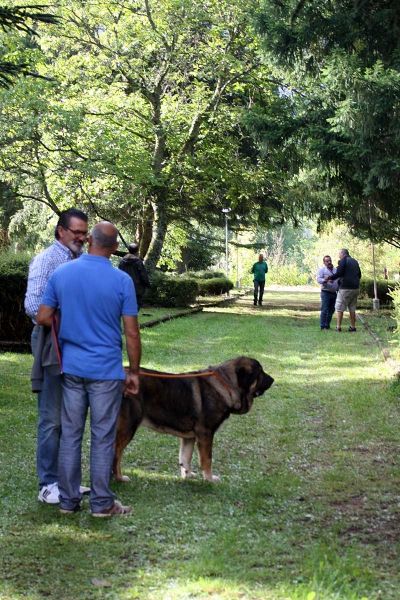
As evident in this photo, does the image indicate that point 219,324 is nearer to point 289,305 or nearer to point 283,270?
point 289,305

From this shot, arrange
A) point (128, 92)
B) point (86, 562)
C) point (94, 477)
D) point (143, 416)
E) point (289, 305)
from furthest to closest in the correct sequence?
point (289, 305) < point (128, 92) < point (143, 416) < point (94, 477) < point (86, 562)

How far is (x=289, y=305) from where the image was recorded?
114ft

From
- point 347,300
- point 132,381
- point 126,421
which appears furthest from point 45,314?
point 347,300

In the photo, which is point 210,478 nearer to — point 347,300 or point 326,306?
point 347,300

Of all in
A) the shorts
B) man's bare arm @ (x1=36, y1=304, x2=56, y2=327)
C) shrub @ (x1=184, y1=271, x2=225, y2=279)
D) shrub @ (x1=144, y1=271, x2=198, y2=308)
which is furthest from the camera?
shrub @ (x1=184, y1=271, x2=225, y2=279)

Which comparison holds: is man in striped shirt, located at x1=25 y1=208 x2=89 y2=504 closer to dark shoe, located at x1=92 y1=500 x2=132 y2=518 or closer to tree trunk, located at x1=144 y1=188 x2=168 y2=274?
dark shoe, located at x1=92 y1=500 x2=132 y2=518

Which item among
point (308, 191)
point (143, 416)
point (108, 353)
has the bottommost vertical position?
point (143, 416)

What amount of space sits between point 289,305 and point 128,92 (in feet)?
37.5

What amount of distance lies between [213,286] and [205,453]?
34026 millimetres

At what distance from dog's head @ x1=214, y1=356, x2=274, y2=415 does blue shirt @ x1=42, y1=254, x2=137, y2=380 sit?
1545 millimetres

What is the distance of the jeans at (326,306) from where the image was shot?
72.2 feet

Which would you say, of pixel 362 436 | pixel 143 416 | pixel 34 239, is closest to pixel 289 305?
pixel 34 239

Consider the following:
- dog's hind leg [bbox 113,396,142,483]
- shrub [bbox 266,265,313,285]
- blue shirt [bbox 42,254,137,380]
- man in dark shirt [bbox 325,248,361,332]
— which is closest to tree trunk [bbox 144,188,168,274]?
man in dark shirt [bbox 325,248,361,332]

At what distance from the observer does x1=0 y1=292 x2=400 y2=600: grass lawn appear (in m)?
4.61
